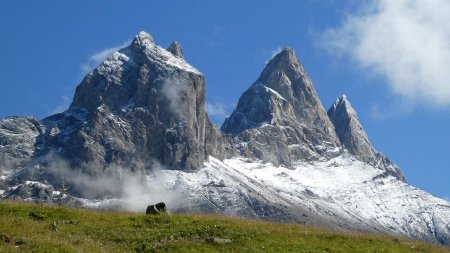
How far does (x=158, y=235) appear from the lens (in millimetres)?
46969

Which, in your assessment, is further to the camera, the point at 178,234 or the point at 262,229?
the point at 262,229

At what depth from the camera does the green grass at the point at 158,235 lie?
42906mm

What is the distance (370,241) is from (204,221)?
37.5 feet

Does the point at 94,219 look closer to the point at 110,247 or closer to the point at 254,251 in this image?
the point at 110,247

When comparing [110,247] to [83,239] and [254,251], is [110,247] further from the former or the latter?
[254,251]

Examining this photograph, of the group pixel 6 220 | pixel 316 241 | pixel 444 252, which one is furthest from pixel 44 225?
pixel 444 252

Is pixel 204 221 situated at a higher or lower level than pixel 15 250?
higher

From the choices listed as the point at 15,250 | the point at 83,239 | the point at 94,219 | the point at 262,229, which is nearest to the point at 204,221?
the point at 262,229

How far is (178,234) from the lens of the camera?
47.8m

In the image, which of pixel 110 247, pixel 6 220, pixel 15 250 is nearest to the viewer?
pixel 15 250

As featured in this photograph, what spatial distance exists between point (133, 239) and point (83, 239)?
3135mm

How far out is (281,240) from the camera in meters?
49.1

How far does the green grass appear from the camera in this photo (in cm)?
4291

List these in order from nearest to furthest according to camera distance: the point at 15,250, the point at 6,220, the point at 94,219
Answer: the point at 15,250 → the point at 6,220 → the point at 94,219
